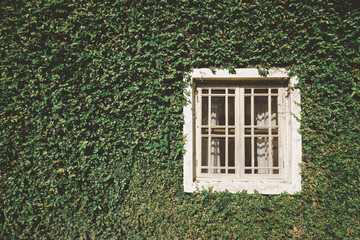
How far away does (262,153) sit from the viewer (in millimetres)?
2754

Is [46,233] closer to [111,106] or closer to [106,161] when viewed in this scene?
[106,161]

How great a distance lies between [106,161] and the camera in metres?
2.61

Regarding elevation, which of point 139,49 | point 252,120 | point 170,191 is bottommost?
point 170,191

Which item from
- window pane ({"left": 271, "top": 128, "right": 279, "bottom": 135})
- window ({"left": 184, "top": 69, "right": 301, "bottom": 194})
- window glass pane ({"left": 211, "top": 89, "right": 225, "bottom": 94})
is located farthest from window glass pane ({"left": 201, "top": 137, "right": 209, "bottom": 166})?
window pane ({"left": 271, "top": 128, "right": 279, "bottom": 135})

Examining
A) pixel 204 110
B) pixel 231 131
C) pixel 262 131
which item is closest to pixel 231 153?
pixel 231 131

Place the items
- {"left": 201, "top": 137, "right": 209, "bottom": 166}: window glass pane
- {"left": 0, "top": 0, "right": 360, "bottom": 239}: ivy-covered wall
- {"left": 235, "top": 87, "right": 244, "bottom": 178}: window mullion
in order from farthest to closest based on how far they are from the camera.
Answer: {"left": 201, "top": 137, "right": 209, "bottom": 166}: window glass pane → {"left": 235, "top": 87, "right": 244, "bottom": 178}: window mullion → {"left": 0, "top": 0, "right": 360, "bottom": 239}: ivy-covered wall

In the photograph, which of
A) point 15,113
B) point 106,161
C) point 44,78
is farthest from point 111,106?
point 15,113

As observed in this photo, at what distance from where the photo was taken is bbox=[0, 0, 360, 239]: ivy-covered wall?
246 cm

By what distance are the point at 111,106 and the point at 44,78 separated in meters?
1.14

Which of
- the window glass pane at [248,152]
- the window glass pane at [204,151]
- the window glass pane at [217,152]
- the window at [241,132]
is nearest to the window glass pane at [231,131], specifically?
the window at [241,132]

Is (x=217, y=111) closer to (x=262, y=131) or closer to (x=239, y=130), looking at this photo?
(x=239, y=130)

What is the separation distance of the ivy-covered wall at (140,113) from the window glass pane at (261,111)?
1.65ft

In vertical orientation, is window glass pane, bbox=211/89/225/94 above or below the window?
above

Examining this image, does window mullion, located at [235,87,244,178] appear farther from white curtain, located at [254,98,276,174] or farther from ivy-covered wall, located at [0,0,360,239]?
ivy-covered wall, located at [0,0,360,239]
